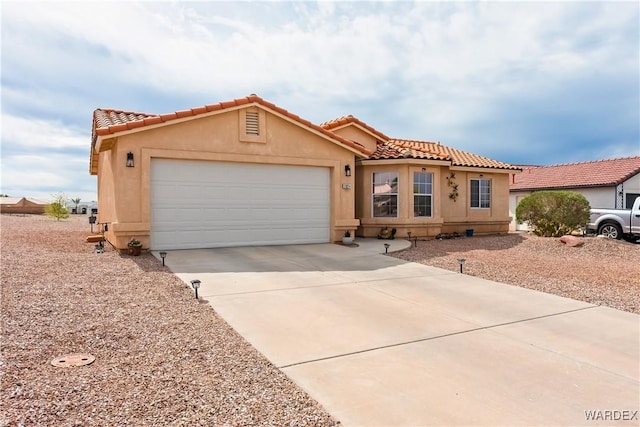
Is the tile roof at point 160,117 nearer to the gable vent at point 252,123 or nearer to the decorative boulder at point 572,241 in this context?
the gable vent at point 252,123

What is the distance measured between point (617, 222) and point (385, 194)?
9.61 meters

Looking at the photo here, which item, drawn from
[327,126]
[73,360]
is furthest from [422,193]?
[73,360]

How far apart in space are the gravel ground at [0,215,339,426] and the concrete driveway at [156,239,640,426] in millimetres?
359

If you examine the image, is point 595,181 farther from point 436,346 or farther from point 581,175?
point 436,346

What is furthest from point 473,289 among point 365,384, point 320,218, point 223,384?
point 320,218

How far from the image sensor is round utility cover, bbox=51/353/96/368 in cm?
407

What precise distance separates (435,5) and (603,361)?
9.63m

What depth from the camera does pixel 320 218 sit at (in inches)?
560

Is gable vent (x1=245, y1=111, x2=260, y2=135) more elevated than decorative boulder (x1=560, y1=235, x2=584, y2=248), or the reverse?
gable vent (x1=245, y1=111, x2=260, y2=135)

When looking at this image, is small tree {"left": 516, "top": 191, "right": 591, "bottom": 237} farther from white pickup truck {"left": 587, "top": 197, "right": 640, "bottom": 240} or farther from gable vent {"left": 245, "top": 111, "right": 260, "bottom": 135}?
gable vent {"left": 245, "top": 111, "right": 260, "bottom": 135}

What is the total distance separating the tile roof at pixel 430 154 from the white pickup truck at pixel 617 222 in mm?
4140

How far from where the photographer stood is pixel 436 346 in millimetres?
4754

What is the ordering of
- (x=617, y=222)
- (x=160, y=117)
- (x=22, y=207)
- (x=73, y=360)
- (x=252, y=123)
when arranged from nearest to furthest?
(x=73, y=360) < (x=160, y=117) < (x=252, y=123) < (x=617, y=222) < (x=22, y=207)

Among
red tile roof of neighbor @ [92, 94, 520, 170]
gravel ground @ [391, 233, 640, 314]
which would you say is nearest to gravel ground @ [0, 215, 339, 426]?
red tile roof of neighbor @ [92, 94, 520, 170]
